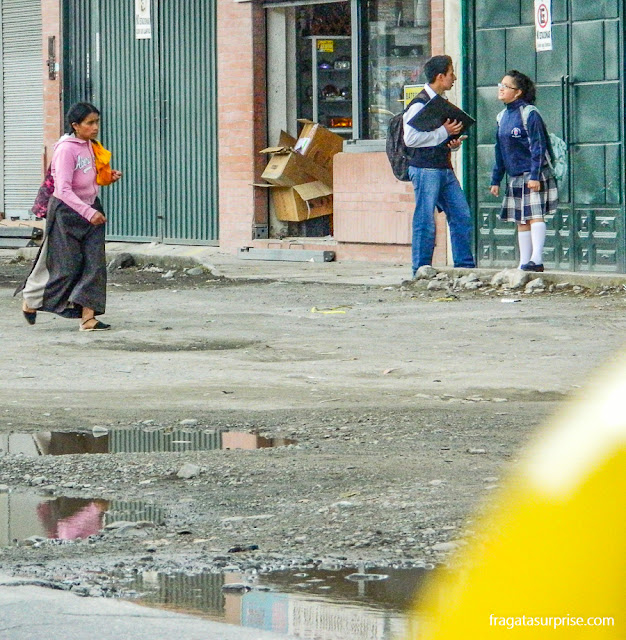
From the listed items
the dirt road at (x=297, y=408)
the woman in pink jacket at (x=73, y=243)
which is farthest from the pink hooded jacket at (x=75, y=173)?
the dirt road at (x=297, y=408)

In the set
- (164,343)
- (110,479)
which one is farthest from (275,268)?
(110,479)

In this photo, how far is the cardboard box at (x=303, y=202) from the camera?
58.9 ft

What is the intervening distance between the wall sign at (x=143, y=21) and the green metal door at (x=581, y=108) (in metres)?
5.63

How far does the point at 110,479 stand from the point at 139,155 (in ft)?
46.9

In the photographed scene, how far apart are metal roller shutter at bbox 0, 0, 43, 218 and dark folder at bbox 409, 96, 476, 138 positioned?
9.39m

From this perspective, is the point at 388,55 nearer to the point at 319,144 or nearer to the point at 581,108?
the point at 319,144

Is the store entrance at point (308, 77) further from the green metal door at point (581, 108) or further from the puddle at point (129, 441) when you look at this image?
the puddle at point (129, 441)

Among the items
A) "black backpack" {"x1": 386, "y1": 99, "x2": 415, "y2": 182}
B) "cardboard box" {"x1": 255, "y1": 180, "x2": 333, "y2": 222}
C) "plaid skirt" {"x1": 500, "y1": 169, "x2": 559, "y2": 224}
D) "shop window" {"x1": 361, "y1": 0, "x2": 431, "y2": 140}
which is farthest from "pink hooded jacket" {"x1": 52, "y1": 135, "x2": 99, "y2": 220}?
"cardboard box" {"x1": 255, "y1": 180, "x2": 333, "y2": 222}

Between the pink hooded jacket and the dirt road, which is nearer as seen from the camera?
the dirt road

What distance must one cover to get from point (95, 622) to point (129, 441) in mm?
3104

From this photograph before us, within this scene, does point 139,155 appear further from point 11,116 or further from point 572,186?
point 572,186

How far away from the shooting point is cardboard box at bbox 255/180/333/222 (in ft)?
58.9

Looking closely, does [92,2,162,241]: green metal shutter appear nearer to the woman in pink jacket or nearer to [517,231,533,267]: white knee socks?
[517,231,533,267]: white knee socks

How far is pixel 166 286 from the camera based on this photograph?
51.8 ft
